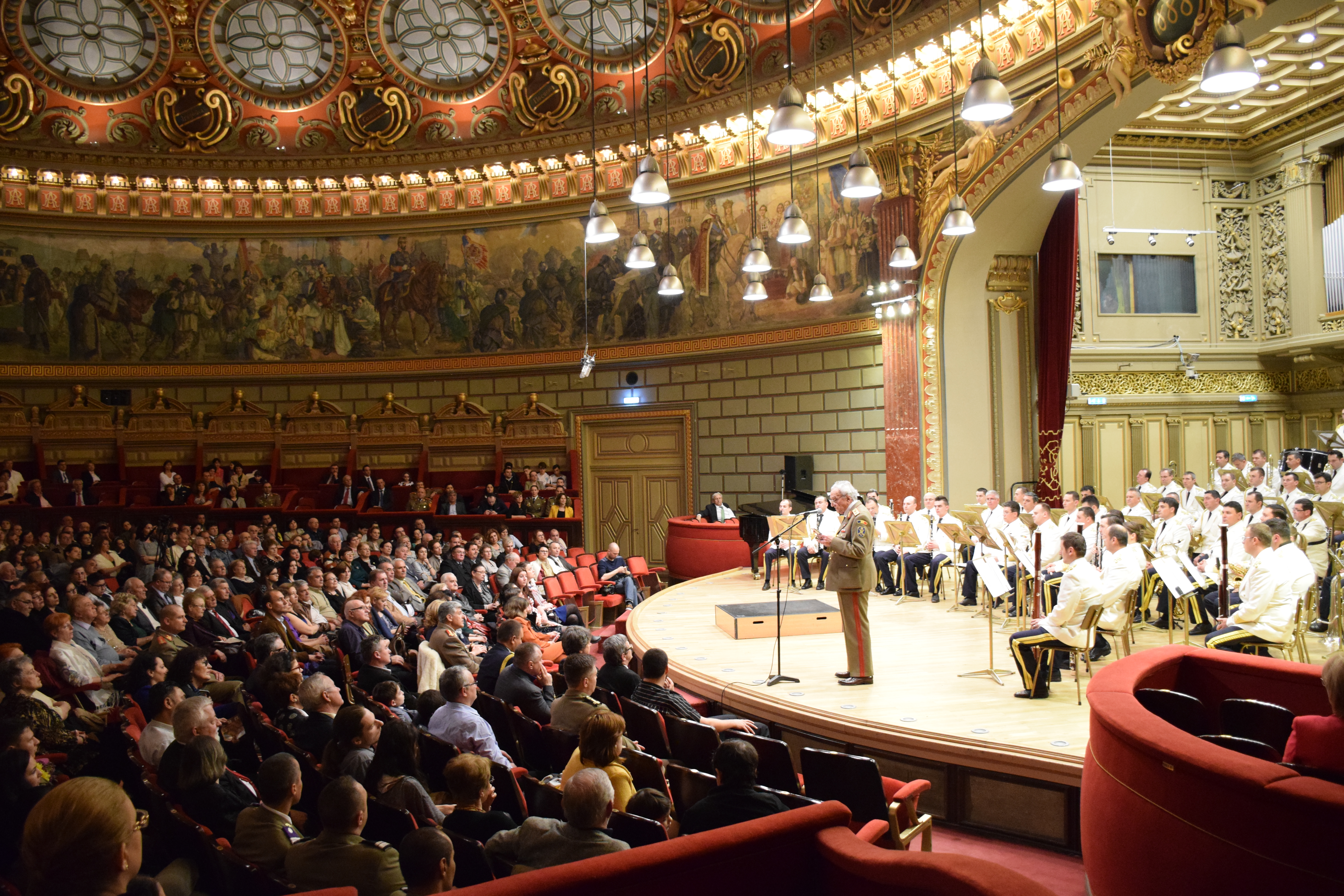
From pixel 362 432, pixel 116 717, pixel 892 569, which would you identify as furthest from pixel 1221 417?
pixel 116 717

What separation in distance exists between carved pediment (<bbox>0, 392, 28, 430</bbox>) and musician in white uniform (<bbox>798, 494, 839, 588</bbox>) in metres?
15.1

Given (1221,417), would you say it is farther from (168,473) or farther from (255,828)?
(168,473)

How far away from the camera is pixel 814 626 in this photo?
29.5ft

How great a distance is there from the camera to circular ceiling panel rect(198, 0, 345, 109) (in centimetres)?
1711

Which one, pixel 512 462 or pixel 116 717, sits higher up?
pixel 512 462

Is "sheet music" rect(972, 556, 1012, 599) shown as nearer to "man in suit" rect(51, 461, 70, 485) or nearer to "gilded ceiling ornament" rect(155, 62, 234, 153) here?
"man in suit" rect(51, 461, 70, 485)

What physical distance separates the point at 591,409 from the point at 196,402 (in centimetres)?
802

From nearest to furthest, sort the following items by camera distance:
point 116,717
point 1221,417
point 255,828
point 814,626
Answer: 1. point 255,828
2. point 116,717
3. point 814,626
4. point 1221,417

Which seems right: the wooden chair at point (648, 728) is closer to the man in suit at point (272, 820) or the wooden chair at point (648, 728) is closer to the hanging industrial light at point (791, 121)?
the man in suit at point (272, 820)

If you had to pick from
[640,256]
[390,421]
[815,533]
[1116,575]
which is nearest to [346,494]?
[390,421]

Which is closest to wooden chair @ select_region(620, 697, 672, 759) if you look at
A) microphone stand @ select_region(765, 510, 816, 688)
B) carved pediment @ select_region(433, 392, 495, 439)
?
microphone stand @ select_region(765, 510, 816, 688)

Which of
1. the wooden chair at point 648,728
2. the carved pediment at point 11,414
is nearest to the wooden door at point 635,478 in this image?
the carved pediment at point 11,414

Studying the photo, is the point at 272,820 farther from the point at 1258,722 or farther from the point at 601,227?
the point at 601,227

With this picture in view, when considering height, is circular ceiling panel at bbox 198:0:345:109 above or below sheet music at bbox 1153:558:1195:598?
above
